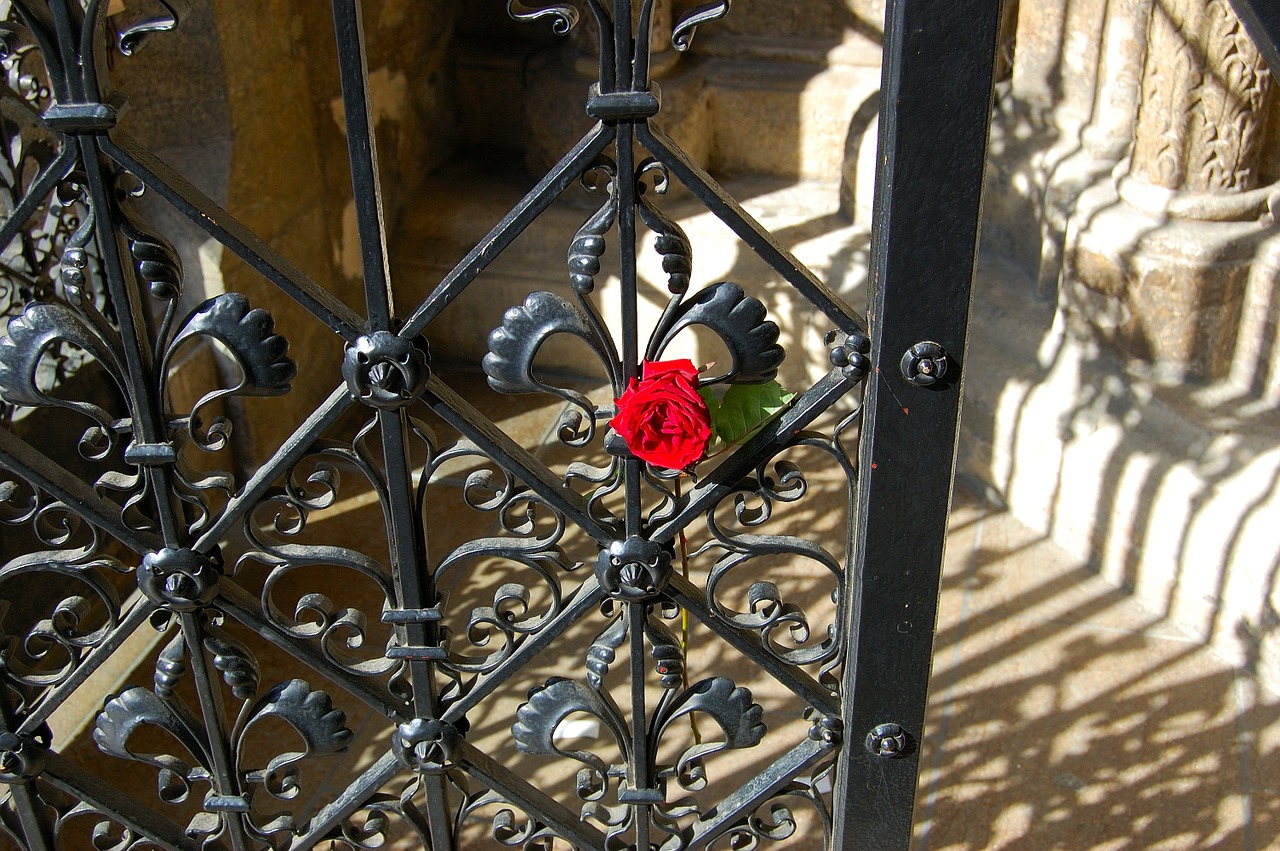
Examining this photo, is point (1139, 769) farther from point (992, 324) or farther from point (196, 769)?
point (196, 769)

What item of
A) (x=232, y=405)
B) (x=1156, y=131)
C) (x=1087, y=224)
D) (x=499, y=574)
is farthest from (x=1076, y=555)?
(x=232, y=405)

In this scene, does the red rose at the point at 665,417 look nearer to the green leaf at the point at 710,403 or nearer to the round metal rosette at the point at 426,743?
the green leaf at the point at 710,403

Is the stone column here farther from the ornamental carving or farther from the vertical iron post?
the vertical iron post

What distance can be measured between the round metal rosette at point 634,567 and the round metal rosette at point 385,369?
9.2 inches

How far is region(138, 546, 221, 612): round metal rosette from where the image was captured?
1.17 m

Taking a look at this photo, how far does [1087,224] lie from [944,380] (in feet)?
6.78

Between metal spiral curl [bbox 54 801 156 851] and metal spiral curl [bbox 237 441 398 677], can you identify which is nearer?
metal spiral curl [bbox 237 441 398 677]

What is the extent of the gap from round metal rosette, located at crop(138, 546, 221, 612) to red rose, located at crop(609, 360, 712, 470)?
A: 1.44 feet

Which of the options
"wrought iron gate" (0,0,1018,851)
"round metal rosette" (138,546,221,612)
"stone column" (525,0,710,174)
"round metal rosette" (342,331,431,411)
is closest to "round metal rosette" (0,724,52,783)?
"wrought iron gate" (0,0,1018,851)

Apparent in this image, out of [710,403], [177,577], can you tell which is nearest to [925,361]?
[710,403]

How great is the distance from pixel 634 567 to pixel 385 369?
29 cm

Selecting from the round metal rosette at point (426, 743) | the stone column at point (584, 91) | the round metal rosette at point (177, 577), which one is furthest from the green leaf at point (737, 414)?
the stone column at point (584, 91)

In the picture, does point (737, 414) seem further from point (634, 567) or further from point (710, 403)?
point (634, 567)

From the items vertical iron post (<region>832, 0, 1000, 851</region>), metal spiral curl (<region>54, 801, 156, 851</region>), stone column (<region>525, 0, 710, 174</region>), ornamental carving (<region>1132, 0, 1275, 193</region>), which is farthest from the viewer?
stone column (<region>525, 0, 710, 174</region>)
